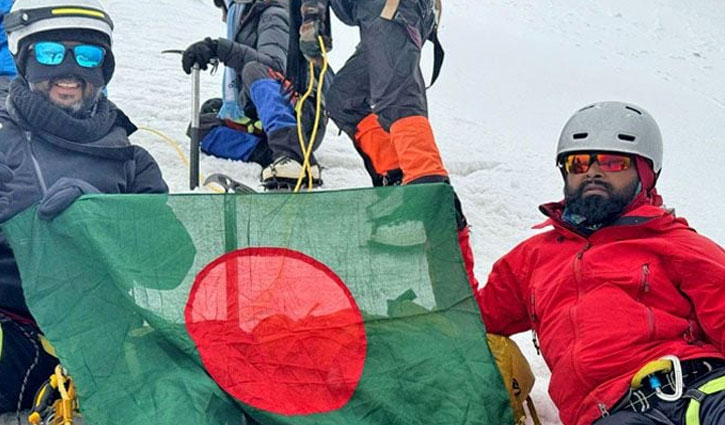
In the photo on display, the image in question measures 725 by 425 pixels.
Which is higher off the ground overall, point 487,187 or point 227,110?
point 227,110

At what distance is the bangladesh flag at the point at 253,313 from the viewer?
2246 mm

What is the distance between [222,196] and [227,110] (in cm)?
304

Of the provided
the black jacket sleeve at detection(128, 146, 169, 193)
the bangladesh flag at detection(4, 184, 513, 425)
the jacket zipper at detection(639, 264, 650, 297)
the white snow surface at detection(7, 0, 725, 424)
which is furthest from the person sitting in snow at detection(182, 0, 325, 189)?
the jacket zipper at detection(639, 264, 650, 297)

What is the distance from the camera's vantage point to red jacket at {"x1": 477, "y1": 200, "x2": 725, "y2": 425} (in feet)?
8.06

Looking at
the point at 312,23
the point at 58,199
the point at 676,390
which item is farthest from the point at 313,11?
the point at 676,390

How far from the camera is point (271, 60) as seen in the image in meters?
5.12

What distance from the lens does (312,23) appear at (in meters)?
4.56

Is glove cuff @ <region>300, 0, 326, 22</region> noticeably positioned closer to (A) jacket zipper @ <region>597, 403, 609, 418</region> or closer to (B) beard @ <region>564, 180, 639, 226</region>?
(B) beard @ <region>564, 180, 639, 226</region>

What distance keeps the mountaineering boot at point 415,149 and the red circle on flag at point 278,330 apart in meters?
1.53

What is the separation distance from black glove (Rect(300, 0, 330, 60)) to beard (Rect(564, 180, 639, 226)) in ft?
7.20

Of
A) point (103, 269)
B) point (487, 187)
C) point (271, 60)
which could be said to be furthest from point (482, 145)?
point (103, 269)

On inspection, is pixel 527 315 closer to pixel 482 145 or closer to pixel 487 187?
pixel 487 187

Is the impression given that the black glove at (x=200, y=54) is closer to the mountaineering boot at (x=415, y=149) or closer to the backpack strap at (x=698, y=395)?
the mountaineering boot at (x=415, y=149)

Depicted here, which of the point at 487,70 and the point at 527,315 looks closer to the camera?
the point at 527,315
